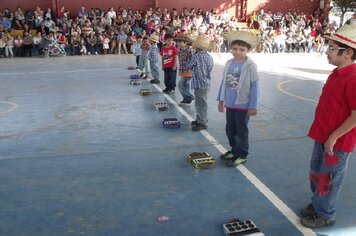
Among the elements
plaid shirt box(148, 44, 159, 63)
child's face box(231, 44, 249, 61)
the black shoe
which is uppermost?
child's face box(231, 44, 249, 61)

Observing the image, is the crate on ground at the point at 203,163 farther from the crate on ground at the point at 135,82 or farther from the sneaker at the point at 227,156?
the crate on ground at the point at 135,82

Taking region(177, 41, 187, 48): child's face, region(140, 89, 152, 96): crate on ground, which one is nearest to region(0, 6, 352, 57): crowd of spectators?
region(140, 89, 152, 96): crate on ground

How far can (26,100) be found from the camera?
8.93 metres

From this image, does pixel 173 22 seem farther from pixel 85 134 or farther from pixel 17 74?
pixel 85 134

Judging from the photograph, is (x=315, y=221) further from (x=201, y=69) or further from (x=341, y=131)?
(x=201, y=69)

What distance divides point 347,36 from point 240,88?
5.73 ft

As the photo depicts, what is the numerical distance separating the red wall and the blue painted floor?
16388 millimetres

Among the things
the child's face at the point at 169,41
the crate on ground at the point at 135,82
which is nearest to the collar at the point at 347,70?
the child's face at the point at 169,41

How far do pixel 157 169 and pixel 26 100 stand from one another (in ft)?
17.9

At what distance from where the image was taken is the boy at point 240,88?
4.50m

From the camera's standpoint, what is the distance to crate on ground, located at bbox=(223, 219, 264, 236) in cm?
326

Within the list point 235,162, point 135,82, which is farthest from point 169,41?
point 235,162

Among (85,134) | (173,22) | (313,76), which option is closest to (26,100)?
(85,134)

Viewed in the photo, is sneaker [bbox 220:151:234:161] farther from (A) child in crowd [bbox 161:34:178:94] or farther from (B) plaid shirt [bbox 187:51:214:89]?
(A) child in crowd [bbox 161:34:178:94]
